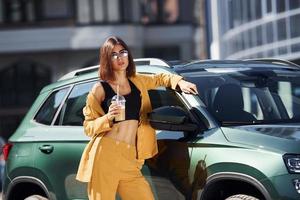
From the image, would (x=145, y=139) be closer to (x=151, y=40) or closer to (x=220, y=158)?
(x=220, y=158)

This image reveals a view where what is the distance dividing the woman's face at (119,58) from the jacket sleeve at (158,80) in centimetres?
24

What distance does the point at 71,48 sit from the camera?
124 feet

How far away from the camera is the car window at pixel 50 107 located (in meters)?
7.20

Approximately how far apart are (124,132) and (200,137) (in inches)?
21.6

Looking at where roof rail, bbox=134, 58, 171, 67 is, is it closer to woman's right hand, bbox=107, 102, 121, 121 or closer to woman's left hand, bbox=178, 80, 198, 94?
woman's left hand, bbox=178, 80, 198, 94

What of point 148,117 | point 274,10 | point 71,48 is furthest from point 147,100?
point 71,48

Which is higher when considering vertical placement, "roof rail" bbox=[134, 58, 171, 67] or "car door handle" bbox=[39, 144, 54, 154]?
"roof rail" bbox=[134, 58, 171, 67]

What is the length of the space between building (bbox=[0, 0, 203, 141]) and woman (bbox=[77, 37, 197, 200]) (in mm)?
31502

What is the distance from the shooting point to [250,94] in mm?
6574

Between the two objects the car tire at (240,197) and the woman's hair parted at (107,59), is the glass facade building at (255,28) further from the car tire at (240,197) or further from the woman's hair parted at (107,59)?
the car tire at (240,197)

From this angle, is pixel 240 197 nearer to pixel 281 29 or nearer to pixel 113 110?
pixel 113 110

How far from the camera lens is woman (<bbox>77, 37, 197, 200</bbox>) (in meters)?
5.67

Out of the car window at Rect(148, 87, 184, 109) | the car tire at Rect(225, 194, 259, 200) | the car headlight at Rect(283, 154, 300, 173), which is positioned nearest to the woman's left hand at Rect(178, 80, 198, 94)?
the car window at Rect(148, 87, 184, 109)

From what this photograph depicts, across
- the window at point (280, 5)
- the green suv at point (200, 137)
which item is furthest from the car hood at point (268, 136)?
the window at point (280, 5)
